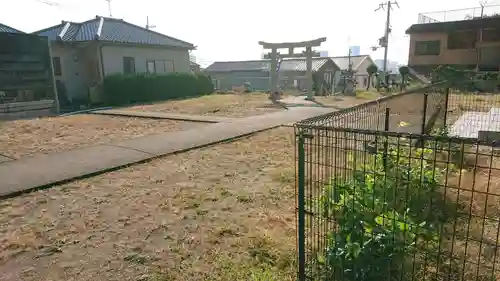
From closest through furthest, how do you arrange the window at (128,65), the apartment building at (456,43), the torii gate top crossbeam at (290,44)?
the torii gate top crossbeam at (290,44)
the window at (128,65)
the apartment building at (456,43)

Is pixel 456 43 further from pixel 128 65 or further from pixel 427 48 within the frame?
pixel 128 65

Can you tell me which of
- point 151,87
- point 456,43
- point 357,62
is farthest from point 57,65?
point 357,62

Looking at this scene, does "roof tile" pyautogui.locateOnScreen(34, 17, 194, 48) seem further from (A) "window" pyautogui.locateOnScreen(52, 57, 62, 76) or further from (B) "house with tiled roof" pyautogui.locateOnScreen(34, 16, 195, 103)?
(A) "window" pyautogui.locateOnScreen(52, 57, 62, 76)

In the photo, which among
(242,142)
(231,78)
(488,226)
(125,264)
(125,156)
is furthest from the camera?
(231,78)

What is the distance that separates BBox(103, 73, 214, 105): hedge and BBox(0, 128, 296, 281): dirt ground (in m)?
13.3

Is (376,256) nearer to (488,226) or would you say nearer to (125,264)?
(488,226)

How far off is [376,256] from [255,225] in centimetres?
140

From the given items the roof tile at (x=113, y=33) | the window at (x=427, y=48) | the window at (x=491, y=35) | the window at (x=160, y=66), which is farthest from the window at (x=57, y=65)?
the window at (x=491, y=35)

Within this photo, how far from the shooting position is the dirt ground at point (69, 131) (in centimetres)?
704

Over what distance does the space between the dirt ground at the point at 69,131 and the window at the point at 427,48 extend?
89.7ft

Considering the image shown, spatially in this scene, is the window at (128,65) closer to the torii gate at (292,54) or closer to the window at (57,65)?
the window at (57,65)

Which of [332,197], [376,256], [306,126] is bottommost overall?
[376,256]

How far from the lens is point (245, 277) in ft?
7.82

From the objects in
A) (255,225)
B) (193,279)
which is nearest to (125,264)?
(193,279)
